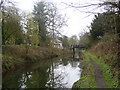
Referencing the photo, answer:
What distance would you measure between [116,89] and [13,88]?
22.8ft

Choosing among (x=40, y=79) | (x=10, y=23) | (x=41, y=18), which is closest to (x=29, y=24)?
(x=10, y=23)

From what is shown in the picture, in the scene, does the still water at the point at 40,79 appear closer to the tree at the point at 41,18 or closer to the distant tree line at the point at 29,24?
the distant tree line at the point at 29,24

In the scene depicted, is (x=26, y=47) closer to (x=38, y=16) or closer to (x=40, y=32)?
(x=40, y=32)

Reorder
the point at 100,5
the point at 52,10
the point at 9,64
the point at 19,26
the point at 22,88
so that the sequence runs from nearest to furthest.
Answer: the point at 100,5
the point at 22,88
the point at 9,64
the point at 19,26
the point at 52,10

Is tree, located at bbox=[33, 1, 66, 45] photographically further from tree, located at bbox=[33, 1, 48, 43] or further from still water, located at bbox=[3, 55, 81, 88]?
still water, located at bbox=[3, 55, 81, 88]

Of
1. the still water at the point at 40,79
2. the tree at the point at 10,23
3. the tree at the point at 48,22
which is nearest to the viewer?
the still water at the point at 40,79

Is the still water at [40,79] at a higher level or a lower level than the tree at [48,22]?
lower

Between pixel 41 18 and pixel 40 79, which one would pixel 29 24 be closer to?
pixel 41 18

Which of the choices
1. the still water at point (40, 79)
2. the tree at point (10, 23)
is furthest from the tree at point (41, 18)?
the still water at point (40, 79)

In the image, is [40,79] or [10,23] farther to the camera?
[10,23]

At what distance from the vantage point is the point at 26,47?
912 inches

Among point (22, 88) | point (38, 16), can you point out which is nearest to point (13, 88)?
point (22, 88)

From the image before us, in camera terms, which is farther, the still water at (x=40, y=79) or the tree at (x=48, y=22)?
the tree at (x=48, y=22)

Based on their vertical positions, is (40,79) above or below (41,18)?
below
